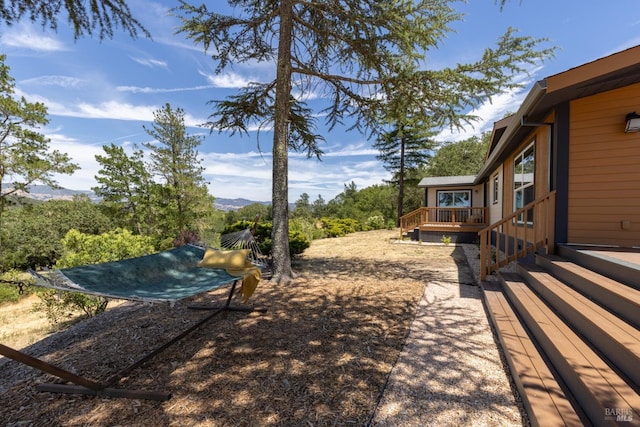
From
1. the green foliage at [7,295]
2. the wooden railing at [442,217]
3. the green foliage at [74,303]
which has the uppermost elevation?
the wooden railing at [442,217]

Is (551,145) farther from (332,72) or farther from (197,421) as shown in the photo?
(197,421)

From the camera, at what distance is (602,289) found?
8.28 ft

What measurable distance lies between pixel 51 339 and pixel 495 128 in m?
12.7

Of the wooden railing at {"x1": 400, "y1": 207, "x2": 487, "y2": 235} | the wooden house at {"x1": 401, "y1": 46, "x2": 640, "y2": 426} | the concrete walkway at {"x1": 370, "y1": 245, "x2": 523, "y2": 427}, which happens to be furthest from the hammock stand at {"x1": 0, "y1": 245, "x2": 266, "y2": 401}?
the wooden railing at {"x1": 400, "y1": 207, "x2": 487, "y2": 235}

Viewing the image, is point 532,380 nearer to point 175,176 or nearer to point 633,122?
point 633,122

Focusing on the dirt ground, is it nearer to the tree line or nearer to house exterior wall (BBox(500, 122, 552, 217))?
the tree line

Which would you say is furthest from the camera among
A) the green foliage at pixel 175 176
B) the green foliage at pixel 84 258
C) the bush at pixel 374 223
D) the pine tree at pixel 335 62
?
the bush at pixel 374 223

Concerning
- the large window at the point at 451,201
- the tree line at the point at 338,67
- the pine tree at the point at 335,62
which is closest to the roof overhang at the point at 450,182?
the large window at the point at 451,201

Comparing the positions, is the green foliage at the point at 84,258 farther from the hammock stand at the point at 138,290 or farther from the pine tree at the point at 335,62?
the pine tree at the point at 335,62

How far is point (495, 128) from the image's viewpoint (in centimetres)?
973

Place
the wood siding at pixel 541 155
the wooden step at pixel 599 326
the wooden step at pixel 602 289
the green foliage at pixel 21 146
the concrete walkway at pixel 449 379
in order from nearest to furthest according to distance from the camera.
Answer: the wooden step at pixel 599 326 → the concrete walkway at pixel 449 379 → the wooden step at pixel 602 289 → the wood siding at pixel 541 155 → the green foliage at pixel 21 146

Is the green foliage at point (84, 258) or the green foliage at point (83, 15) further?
the green foliage at point (84, 258)

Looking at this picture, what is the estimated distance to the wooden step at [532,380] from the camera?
163 cm

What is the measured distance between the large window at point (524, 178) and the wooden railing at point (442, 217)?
207 inches
